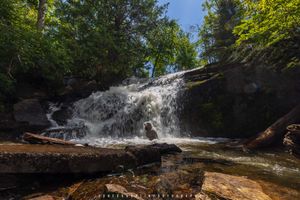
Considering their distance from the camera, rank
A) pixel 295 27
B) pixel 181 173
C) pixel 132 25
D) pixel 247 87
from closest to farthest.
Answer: pixel 181 173 → pixel 295 27 → pixel 247 87 → pixel 132 25

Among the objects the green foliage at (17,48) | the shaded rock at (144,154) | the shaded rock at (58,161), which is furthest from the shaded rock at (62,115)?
the shaded rock at (58,161)

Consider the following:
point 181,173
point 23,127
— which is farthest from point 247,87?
point 23,127

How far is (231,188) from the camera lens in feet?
13.5

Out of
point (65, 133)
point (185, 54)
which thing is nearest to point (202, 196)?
point (65, 133)

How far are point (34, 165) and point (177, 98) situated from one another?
1163 cm

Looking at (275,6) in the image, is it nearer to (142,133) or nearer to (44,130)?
(142,133)

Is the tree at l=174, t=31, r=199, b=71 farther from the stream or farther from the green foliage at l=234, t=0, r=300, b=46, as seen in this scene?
the green foliage at l=234, t=0, r=300, b=46

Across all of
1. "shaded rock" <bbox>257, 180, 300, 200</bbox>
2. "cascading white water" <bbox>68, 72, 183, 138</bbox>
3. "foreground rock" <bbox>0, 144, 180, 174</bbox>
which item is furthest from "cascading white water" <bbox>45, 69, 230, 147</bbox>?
"shaded rock" <bbox>257, 180, 300, 200</bbox>

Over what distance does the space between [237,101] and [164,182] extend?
997cm

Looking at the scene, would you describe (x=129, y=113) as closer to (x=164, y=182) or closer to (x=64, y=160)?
(x=64, y=160)

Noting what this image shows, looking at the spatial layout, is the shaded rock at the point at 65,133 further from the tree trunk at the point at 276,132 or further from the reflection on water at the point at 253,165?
the tree trunk at the point at 276,132

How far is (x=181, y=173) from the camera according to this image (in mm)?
5484

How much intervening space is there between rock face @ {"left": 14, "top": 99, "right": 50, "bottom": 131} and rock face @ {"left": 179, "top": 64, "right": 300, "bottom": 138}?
7.77 meters

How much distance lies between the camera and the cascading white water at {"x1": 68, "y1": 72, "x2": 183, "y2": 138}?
47.9 feet
